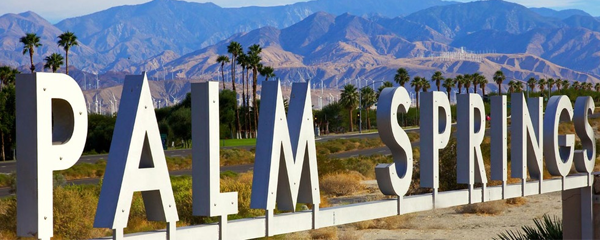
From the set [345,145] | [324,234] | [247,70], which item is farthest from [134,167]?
[247,70]

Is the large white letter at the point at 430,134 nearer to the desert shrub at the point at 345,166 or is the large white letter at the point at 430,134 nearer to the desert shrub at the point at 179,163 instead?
the desert shrub at the point at 345,166

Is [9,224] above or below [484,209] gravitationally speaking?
above

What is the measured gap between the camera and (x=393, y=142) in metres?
8.22

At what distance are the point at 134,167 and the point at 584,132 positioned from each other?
724cm

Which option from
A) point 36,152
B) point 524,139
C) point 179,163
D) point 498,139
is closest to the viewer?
point 36,152

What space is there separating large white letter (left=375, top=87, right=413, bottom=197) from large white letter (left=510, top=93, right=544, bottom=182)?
2.01 metres

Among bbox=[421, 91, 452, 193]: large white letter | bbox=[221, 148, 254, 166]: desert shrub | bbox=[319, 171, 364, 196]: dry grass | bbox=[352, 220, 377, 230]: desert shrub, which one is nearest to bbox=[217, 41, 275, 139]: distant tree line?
bbox=[221, 148, 254, 166]: desert shrub

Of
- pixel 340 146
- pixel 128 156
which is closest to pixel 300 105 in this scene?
pixel 128 156


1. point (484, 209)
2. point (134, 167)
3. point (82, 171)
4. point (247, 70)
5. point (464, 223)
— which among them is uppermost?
point (247, 70)

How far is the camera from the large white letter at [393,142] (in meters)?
8.06

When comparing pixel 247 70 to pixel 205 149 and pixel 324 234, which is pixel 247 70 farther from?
pixel 205 149

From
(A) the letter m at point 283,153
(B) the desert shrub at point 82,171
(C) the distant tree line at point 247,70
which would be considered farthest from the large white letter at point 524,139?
(C) the distant tree line at point 247,70

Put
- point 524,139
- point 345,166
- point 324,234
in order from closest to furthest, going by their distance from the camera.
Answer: point 524,139 < point 324,234 < point 345,166

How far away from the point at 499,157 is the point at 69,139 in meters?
5.73
